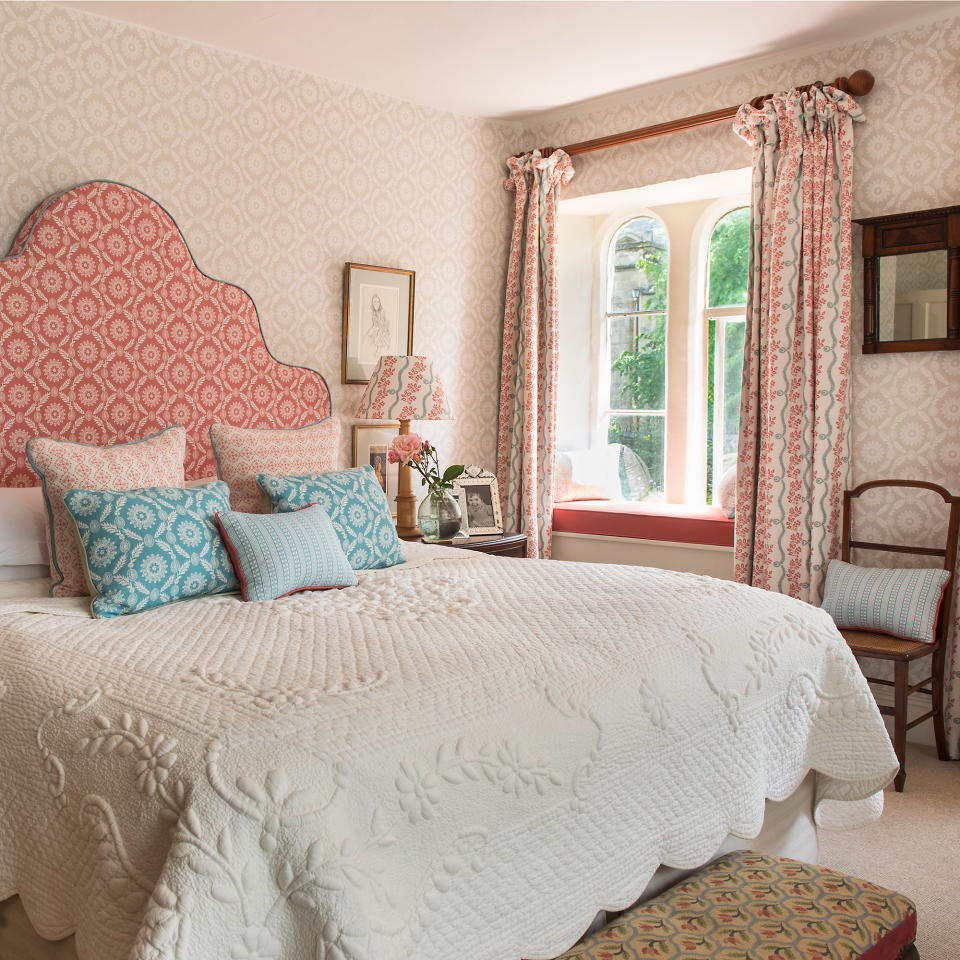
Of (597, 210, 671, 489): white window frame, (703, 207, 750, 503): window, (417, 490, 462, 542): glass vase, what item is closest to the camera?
(417, 490, 462, 542): glass vase

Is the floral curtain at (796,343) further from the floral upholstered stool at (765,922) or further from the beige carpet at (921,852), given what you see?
the floral upholstered stool at (765,922)

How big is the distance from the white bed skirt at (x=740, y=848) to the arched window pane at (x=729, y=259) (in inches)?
115

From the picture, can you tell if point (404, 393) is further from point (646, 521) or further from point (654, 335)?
point (654, 335)

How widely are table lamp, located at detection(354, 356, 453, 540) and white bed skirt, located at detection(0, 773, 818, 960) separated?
2019mm

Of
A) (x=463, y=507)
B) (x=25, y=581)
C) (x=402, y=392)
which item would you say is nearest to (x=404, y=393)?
(x=402, y=392)

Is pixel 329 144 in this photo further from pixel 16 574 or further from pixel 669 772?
pixel 669 772

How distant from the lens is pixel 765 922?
1.60m

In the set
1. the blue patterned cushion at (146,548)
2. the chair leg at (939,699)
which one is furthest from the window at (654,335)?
the blue patterned cushion at (146,548)

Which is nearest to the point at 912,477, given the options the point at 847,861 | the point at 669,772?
the point at 847,861

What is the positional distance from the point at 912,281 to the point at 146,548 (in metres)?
2.93

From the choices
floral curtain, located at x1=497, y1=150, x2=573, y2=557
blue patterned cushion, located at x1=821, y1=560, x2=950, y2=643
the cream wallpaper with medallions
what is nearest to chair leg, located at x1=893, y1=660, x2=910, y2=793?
blue patterned cushion, located at x1=821, y1=560, x2=950, y2=643

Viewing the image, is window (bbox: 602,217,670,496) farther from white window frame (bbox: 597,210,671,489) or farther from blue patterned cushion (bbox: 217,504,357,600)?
blue patterned cushion (bbox: 217,504,357,600)

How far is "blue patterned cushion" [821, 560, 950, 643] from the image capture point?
322 cm

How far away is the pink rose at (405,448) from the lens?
388 centimetres
